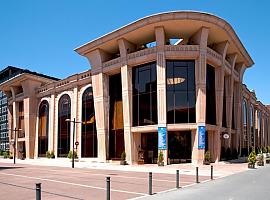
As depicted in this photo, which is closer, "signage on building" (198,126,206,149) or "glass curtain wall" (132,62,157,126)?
"signage on building" (198,126,206,149)

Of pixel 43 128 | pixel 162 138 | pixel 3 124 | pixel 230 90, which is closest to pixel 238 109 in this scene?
pixel 230 90

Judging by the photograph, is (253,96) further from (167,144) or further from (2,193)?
(2,193)

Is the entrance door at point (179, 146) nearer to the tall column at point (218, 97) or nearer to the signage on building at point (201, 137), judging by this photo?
the signage on building at point (201, 137)

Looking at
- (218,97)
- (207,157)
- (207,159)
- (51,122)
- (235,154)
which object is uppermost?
(218,97)

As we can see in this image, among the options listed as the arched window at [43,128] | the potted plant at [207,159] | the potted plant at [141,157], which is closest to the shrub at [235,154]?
the potted plant at [207,159]

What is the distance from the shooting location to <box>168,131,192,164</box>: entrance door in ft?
120

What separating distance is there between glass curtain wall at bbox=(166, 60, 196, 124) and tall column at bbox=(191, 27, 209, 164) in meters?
0.66

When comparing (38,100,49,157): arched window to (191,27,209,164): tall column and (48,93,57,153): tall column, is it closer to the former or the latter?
(48,93,57,153): tall column

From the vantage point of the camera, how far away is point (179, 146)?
37.1 meters

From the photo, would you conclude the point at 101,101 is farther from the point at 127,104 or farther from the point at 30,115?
the point at 30,115

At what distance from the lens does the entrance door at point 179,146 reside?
36.7 meters

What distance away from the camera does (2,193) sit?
14.2 metres

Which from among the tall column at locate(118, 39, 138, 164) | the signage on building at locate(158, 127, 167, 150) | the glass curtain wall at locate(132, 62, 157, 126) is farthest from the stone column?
the tall column at locate(118, 39, 138, 164)

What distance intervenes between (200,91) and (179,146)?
6.74 meters
